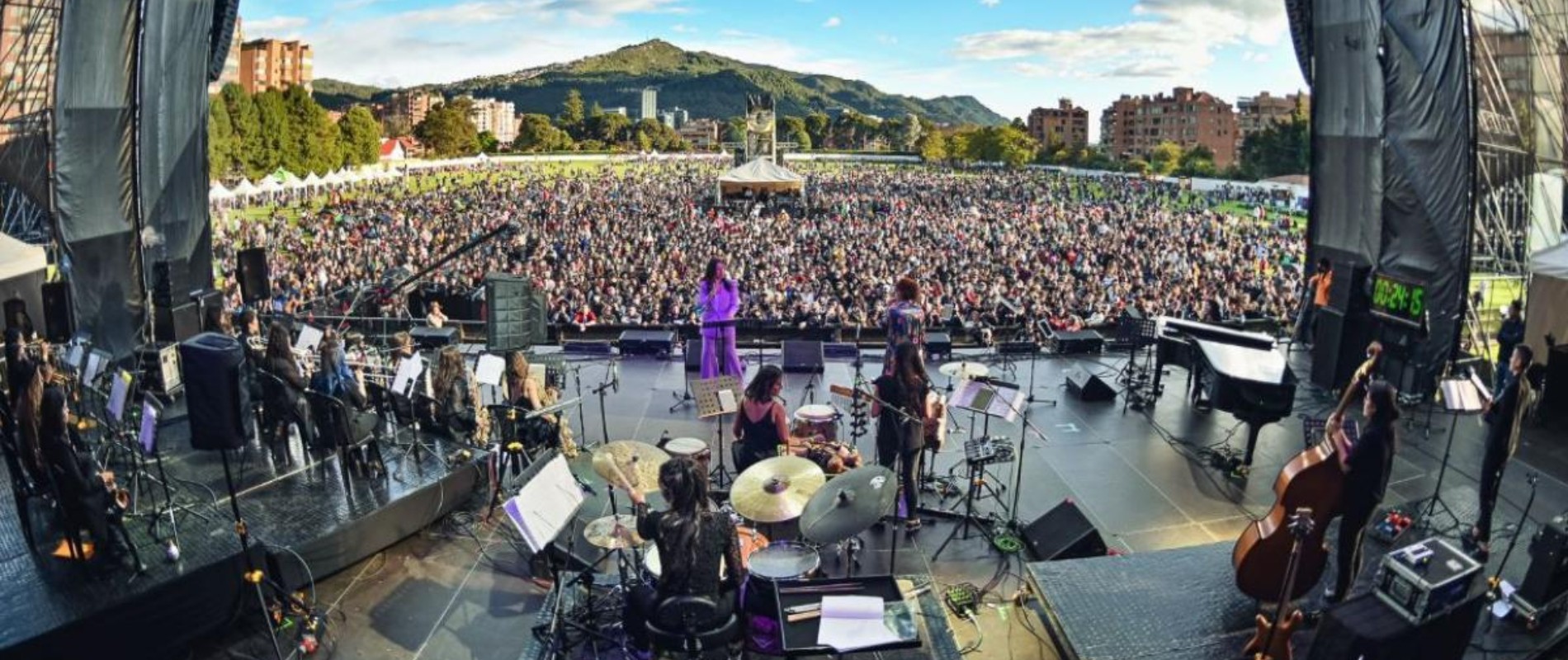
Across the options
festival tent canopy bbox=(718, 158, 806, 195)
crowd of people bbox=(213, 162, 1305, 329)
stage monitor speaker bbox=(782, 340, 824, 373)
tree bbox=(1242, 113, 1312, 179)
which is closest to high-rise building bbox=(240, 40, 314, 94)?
crowd of people bbox=(213, 162, 1305, 329)

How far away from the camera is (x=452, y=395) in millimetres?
7391

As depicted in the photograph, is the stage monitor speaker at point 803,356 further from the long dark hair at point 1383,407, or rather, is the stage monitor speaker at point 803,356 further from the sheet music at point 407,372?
the long dark hair at point 1383,407

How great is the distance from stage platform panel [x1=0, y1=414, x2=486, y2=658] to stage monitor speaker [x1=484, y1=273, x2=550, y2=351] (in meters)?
1.99

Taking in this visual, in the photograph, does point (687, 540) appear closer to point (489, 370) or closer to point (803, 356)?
point (489, 370)

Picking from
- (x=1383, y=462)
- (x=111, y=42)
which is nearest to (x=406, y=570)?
(x=1383, y=462)

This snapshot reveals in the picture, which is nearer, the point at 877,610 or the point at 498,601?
the point at 877,610

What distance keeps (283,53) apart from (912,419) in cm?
11932

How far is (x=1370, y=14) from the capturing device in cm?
1011

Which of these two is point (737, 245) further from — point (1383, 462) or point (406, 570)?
point (1383, 462)

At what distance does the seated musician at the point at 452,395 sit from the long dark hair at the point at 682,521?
417 centimetres

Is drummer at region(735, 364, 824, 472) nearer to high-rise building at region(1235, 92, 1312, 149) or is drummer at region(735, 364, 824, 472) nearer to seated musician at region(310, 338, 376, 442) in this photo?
seated musician at region(310, 338, 376, 442)

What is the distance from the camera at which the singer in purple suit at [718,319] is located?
8.86 metres

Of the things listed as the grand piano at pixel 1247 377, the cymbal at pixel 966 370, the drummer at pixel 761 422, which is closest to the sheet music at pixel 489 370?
the drummer at pixel 761 422

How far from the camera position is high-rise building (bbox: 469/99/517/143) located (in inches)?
6270
